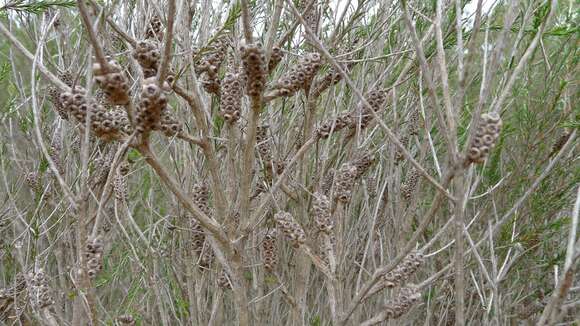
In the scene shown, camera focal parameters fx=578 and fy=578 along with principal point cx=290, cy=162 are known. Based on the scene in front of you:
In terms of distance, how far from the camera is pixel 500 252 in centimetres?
228

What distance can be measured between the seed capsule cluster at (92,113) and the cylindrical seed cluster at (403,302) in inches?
28.3

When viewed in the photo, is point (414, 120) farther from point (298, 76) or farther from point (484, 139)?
point (484, 139)

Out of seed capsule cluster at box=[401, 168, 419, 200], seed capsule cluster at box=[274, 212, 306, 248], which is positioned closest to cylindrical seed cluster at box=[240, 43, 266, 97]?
seed capsule cluster at box=[274, 212, 306, 248]

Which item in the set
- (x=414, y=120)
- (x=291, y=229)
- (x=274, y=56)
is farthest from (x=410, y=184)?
(x=274, y=56)

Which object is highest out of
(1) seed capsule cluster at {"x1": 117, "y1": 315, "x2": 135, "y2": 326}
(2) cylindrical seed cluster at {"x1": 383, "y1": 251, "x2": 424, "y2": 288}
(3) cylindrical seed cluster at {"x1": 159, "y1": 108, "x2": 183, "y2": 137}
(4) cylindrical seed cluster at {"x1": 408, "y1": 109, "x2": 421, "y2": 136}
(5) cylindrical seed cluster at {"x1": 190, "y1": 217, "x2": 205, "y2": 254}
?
(3) cylindrical seed cluster at {"x1": 159, "y1": 108, "x2": 183, "y2": 137}

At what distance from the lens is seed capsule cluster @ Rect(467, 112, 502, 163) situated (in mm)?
912

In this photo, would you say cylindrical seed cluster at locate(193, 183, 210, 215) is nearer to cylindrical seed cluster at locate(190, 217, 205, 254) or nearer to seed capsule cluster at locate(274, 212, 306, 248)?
cylindrical seed cluster at locate(190, 217, 205, 254)

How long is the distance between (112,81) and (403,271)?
793 mm

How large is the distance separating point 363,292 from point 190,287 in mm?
736

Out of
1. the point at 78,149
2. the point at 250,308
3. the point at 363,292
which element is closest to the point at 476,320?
the point at 250,308

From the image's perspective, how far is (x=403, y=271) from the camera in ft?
4.42

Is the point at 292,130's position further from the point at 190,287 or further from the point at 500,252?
the point at 500,252

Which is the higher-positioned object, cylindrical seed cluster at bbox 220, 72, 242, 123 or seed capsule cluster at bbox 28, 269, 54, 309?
cylindrical seed cluster at bbox 220, 72, 242, 123

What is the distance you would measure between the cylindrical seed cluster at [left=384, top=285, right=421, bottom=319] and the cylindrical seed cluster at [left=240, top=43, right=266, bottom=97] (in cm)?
56
